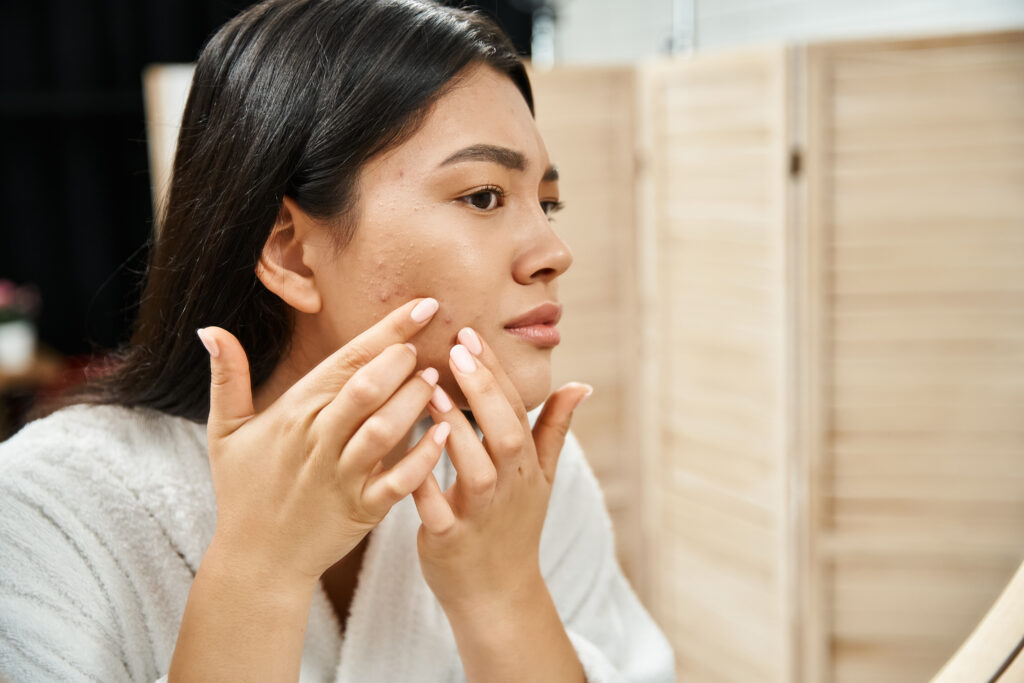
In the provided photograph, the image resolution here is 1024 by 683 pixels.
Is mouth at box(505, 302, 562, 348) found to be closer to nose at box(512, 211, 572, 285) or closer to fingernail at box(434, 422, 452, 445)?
nose at box(512, 211, 572, 285)

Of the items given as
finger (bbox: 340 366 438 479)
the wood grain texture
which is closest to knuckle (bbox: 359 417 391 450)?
finger (bbox: 340 366 438 479)

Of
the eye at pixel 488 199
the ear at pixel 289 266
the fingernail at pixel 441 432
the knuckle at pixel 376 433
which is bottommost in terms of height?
the fingernail at pixel 441 432

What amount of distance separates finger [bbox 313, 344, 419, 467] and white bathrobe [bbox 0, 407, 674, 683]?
305 mm

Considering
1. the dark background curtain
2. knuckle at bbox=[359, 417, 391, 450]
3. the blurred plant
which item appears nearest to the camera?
knuckle at bbox=[359, 417, 391, 450]

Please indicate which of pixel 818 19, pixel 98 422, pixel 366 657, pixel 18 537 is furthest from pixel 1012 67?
pixel 18 537

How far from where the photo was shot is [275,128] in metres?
0.88

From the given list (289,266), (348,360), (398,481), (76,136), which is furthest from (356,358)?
(76,136)

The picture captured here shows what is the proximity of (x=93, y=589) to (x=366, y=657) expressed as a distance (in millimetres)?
316

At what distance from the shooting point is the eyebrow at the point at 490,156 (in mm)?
867

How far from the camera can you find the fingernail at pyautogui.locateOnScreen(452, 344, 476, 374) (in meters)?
0.83

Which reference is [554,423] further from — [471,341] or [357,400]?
[357,400]

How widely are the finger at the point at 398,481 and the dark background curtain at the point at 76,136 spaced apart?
11.0ft

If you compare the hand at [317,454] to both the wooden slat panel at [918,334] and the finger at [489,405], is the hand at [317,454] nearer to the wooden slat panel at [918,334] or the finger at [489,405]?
the finger at [489,405]

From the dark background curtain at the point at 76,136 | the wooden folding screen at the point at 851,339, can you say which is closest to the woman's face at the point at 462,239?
the wooden folding screen at the point at 851,339
